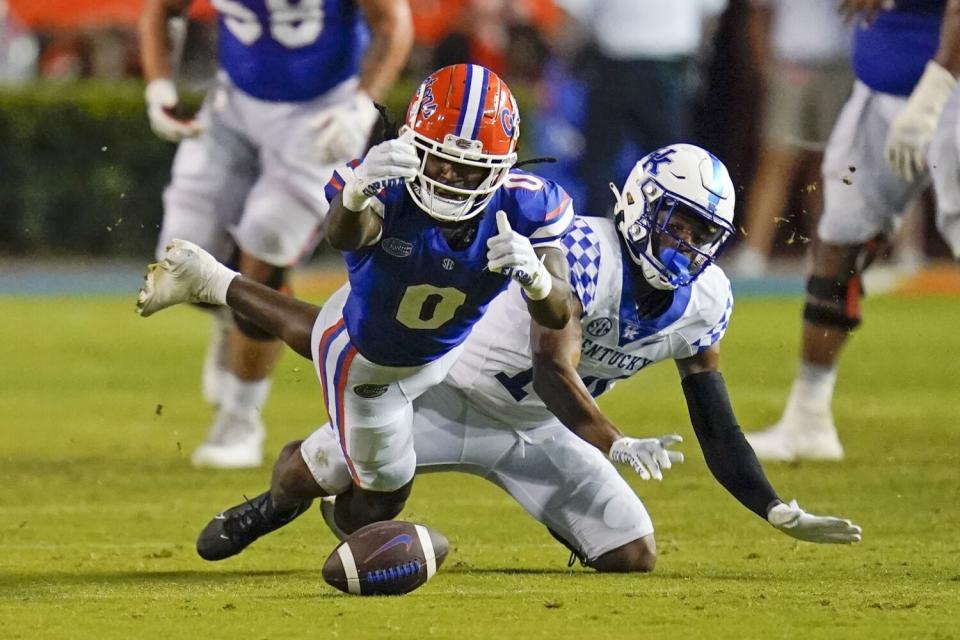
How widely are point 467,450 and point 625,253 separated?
31.4 inches

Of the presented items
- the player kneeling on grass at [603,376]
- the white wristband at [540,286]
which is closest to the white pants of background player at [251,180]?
the player kneeling on grass at [603,376]

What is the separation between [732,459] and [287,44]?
3.46 metres

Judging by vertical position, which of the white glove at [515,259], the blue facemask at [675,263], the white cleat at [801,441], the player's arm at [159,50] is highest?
the white glove at [515,259]

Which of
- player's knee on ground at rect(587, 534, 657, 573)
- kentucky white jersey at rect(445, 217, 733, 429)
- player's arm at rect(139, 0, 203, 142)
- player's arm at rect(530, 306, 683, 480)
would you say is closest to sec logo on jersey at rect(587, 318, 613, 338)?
kentucky white jersey at rect(445, 217, 733, 429)

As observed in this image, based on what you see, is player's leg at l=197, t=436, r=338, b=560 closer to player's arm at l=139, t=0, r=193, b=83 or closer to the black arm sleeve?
the black arm sleeve

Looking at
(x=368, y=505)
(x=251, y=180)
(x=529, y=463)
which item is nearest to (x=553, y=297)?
(x=529, y=463)

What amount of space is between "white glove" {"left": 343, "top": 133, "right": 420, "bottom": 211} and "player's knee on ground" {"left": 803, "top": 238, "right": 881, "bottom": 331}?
3.91 metres

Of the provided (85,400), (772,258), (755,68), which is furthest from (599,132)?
(85,400)

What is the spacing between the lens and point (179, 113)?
8.70 meters

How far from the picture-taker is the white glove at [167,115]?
849 cm

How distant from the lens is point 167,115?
8586mm

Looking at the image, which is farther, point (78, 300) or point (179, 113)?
point (78, 300)

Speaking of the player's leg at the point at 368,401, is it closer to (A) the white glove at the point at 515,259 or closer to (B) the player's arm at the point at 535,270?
(B) the player's arm at the point at 535,270

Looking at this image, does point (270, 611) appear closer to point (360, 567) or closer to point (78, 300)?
point (360, 567)
